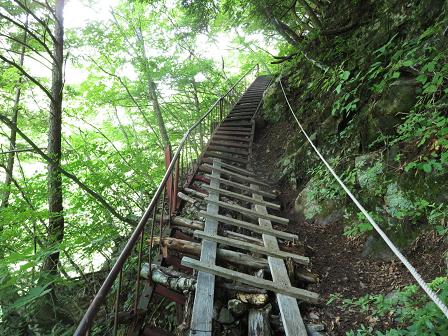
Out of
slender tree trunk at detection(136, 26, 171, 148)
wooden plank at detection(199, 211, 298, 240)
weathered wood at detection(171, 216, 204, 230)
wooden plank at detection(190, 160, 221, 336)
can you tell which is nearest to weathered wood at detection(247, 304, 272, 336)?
wooden plank at detection(190, 160, 221, 336)

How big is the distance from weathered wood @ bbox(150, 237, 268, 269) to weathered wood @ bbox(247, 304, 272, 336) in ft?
2.17

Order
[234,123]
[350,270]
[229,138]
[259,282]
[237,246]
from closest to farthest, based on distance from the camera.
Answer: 1. [259,282]
2. [350,270]
3. [237,246]
4. [229,138]
5. [234,123]

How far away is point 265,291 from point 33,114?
8.96 meters

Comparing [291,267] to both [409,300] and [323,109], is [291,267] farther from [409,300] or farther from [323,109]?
[323,109]

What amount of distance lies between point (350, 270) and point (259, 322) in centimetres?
135

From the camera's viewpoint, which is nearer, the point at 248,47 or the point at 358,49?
the point at 358,49

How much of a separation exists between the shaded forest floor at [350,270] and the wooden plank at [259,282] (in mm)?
130

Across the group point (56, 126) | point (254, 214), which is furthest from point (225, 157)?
point (56, 126)

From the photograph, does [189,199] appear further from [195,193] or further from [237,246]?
[237,246]

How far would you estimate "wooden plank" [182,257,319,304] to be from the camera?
2.72 m

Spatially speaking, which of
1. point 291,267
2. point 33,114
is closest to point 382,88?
point 291,267

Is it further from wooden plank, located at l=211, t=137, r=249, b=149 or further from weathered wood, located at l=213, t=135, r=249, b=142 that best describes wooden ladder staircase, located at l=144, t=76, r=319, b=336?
weathered wood, located at l=213, t=135, r=249, b=142

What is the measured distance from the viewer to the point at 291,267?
10.3ft

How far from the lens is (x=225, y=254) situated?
336 cm
